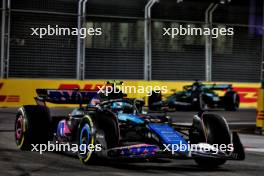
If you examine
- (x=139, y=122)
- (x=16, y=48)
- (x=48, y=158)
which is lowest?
(x=48, y=158)

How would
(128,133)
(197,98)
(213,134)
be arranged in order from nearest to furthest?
1. (213,134)
2. (128,133)
3. (197,98)

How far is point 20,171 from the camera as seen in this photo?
25.7 ft

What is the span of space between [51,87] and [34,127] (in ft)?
53.8

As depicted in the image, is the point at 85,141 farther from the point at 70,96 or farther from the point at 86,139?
the point at 70,96

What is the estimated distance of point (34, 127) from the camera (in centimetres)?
991

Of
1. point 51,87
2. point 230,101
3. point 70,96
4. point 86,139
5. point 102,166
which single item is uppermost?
point 70,96

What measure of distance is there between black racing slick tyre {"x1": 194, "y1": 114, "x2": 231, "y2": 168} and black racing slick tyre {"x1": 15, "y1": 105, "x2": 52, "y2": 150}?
2622 millimetres

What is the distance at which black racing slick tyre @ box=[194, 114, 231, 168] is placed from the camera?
853 cm

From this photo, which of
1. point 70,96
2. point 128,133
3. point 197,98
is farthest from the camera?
point 197,98

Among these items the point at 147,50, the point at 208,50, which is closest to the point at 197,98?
the point at 147,50

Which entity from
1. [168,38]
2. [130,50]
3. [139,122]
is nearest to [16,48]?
[130,50]

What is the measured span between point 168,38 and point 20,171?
2257 centimetres

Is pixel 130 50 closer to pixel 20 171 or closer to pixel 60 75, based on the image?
pixel 60 75

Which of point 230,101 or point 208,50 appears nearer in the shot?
point 230,101
